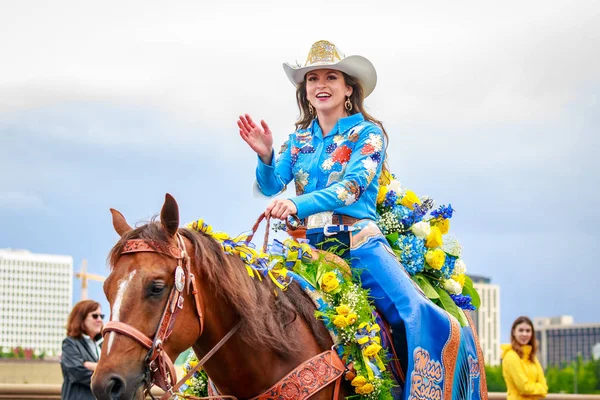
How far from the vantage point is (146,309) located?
4.41 metres

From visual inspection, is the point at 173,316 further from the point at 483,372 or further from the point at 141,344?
the point at 483,372

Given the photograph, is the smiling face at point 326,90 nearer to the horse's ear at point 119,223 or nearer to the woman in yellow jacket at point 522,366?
the horse's ear at point 119,223

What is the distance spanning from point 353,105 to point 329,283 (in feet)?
4.86

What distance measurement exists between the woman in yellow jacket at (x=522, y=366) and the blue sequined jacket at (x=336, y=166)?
5.97 metres

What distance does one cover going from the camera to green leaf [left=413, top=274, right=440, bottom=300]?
6496 millimetres

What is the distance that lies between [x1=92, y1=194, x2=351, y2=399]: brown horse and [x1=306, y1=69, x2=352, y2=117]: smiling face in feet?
4.54

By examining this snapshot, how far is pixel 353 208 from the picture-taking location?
5996 mm

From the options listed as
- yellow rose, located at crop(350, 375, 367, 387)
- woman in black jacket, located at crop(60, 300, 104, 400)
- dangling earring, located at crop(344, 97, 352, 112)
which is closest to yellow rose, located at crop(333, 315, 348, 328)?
yellow rose, located at crop(350, 375, 367, 387)

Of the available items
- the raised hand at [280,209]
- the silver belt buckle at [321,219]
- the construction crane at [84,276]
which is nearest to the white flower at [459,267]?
the silver belt buckle at [321,219]

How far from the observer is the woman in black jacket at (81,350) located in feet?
30.5

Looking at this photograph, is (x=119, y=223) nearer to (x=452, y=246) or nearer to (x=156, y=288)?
(x=156, y=288)

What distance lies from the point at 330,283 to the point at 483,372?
74.1 inches

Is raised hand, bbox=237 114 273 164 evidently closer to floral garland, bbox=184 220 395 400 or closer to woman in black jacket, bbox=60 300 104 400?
floral garland, bbox=184 220 395 400

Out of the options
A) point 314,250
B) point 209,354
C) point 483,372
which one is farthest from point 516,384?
point 209,354
